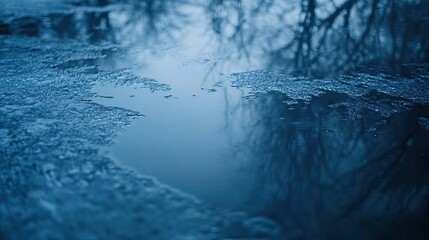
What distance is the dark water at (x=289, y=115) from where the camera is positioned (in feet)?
8.99

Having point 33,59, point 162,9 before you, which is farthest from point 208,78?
point 162,9

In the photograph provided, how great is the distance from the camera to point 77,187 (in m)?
2.76

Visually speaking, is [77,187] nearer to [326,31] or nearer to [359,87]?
[359,87]

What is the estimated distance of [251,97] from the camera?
14.1ft

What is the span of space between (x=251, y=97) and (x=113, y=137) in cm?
183

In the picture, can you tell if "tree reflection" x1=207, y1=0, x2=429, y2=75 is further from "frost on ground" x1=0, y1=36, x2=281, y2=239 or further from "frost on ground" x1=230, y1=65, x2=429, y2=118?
"frost on ground" x1=0, y1=36, x2=281, y2=239

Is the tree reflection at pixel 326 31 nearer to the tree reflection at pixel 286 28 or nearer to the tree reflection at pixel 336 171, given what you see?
the tree reflection at pixel 286 28

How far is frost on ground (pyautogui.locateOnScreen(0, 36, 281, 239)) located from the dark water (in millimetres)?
173

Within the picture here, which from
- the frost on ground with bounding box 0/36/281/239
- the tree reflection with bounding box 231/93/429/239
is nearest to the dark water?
the tree reflection with bounding box 231/93/429/239

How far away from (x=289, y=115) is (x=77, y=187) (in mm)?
2384

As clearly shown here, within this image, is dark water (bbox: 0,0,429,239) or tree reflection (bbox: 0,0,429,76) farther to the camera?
tree reflection (bbox: 0,0,429,76)

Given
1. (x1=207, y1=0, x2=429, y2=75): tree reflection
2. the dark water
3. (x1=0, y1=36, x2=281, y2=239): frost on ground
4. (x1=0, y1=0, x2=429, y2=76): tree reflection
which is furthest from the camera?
(x1=0, y1=0, x2=429, y2=76): tree reflection

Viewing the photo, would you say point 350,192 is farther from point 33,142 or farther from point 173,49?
point 173,49

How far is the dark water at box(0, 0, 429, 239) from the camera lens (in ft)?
8.99
